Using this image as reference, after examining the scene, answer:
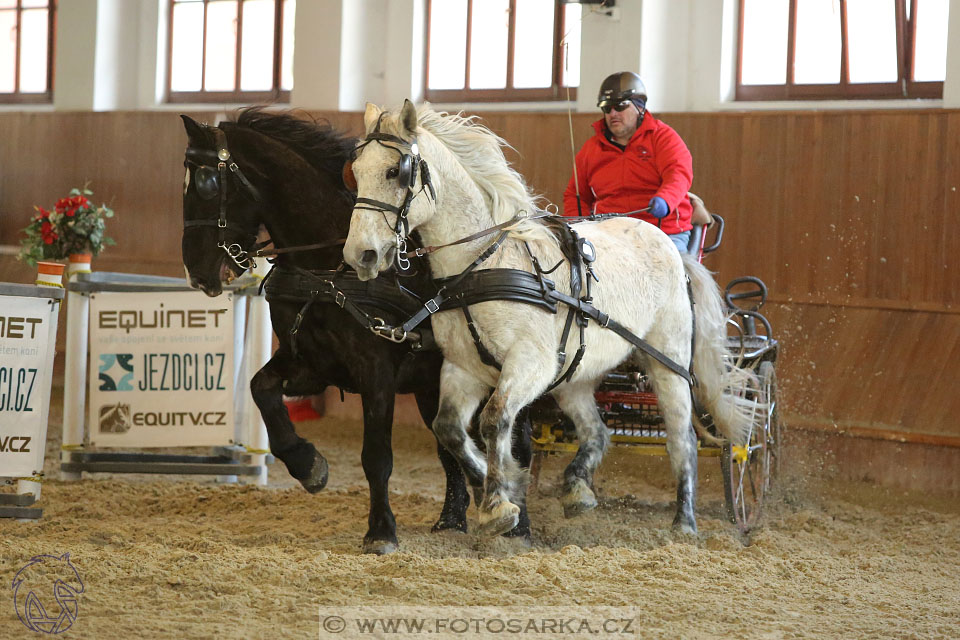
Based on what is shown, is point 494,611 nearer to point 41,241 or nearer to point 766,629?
point 766,629

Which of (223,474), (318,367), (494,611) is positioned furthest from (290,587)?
(223,474)

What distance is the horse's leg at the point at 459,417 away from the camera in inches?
157

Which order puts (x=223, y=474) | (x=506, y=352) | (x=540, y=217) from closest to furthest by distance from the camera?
(x=506, y=352) < (x=540, y=217) < (x=223, y=474)

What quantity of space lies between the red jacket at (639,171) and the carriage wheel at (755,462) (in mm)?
960

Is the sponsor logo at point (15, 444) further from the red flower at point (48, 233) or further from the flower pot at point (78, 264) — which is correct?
the red flower at point (48, 233)

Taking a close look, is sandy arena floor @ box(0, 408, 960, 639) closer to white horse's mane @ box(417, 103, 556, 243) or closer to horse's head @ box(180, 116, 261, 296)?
horse's head @ box(180, 116, 261, 296)

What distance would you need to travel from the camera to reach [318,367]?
4.31 meters

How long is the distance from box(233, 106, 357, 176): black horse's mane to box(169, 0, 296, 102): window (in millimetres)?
5247

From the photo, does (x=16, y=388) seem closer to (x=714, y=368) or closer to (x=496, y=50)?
(x=714, y=368)

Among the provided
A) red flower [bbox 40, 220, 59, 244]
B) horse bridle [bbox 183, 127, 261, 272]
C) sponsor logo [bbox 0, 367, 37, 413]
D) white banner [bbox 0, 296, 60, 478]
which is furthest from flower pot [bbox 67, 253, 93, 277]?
horse bridle [bbox 183, 127, 261, 272]

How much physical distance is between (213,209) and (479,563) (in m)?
1.79

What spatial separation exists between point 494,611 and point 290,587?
0.75 meters

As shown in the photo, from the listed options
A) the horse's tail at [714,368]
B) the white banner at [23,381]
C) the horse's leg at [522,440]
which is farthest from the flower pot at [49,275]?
the horse's tail at [714,368]

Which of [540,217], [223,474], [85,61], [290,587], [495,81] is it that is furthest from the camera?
[85,61]
